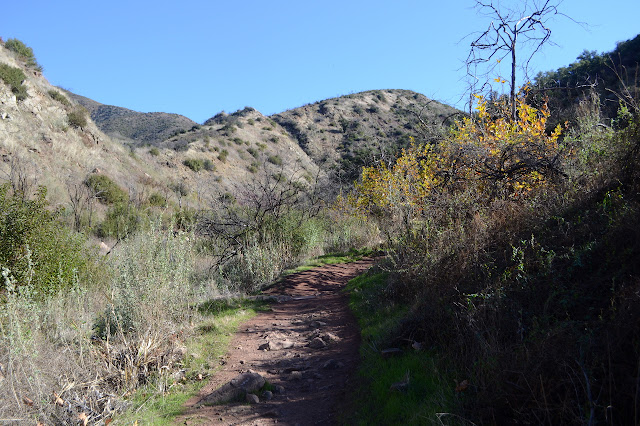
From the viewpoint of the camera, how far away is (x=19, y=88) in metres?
21.3

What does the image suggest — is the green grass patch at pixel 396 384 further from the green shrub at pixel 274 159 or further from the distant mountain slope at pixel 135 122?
the distant mountain slope at pixel 135 122

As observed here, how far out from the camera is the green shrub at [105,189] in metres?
20.3

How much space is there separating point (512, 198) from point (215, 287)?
6483 millimetres

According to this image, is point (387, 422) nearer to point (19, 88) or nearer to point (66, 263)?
point (66, 263)

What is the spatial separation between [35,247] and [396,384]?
7191 mm

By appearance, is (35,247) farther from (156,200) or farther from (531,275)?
(156,200)

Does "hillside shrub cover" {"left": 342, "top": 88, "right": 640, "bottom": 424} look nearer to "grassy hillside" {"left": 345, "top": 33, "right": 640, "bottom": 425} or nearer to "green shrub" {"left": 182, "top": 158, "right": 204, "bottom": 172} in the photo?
"grassy hillside" {"left": 345, "top": 33, "right": 640, "bottom": 425}

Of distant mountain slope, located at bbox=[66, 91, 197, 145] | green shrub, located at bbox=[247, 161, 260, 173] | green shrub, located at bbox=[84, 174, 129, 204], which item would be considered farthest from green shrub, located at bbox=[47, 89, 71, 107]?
distant mountain slope, located at bbox=[66, 91, 197, 145]

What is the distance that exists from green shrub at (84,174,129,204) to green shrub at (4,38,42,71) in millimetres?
9188

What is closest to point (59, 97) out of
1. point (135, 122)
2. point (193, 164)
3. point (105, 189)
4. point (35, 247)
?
point (105, 189)

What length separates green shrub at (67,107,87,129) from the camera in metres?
24.0

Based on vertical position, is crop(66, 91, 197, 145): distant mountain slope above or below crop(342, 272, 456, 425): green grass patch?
above

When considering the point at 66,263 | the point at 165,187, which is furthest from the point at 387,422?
the point at 165,187

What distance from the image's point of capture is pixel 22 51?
81.0 feet
